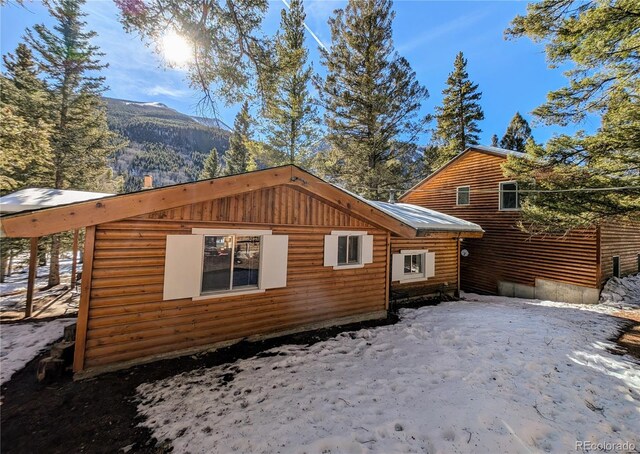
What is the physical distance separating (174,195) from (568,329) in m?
10.0

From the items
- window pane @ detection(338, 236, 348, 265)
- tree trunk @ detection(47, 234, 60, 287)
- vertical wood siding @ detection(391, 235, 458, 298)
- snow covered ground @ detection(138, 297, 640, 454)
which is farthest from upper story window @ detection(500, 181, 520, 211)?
tree trunk @ detection(47, 234, 60, 287)

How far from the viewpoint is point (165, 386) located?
400 centimetres

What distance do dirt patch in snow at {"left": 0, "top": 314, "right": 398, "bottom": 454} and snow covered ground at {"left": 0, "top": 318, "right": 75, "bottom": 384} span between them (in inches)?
9.2

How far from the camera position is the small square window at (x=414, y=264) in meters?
9.71

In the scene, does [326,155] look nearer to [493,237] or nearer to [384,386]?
[493,237]

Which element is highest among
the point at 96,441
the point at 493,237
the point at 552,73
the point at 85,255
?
the point at 552,73

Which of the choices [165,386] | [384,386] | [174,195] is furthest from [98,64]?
[384,386]

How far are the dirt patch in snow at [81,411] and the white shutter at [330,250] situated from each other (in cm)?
308

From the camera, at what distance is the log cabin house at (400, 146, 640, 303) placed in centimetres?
1020

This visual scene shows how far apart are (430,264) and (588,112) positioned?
261 inches

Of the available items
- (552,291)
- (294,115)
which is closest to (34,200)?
(294,115)

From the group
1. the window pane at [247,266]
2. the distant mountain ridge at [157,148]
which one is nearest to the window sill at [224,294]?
the window pane at [247,266]

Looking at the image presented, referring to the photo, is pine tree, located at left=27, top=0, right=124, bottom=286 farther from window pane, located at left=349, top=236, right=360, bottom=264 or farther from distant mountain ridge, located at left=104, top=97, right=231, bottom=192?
distant mountain ridge, located at left=104, top=97, right=231, bottom=192

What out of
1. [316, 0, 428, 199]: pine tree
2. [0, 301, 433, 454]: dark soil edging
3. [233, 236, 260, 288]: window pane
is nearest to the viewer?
[0, 301, 433, 454]: dark soil edging
